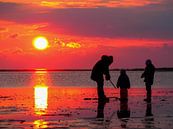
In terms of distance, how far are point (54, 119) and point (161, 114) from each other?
3.58m

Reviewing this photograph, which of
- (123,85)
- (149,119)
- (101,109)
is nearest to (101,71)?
(123,85)

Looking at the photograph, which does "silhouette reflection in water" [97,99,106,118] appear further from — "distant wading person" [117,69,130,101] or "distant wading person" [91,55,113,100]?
"distant wading person" [117,69,130,101]

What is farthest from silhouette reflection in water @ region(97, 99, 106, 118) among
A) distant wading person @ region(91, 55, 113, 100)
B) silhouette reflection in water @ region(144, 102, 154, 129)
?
silhouette reflection in water @ region(144, 102, 154, 129)

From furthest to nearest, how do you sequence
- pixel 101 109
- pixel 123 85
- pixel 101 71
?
pixel 123 85
pixel 101 71
pixel 101 109

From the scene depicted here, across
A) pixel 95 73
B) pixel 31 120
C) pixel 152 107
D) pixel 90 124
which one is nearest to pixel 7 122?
pixel 31 120

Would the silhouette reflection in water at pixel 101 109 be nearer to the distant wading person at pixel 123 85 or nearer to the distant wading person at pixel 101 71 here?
the distant wading person at pixel 101 71

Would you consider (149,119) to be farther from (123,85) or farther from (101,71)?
(123,85)

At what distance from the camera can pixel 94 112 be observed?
18.8m

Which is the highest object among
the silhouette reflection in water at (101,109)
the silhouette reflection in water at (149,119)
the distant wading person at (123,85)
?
the distant wading person at (123,85)

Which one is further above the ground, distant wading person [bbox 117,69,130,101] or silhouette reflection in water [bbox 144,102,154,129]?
distant wading person [bbox 117,69,130,101]

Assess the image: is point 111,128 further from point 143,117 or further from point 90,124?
point 143,117

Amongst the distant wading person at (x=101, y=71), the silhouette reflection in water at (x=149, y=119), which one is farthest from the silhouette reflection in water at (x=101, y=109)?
the silhouette reflection in water at (x=149, y=119)

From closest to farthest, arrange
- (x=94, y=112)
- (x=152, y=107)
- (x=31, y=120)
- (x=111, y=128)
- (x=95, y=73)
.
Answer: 1. (x=111, y=128)
2. (x=31, y=120)
3. (x=94, y=112)
4. (x=152, y=107)
5. (x=95, y=73)

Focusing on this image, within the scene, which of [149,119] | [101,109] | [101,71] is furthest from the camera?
[101,71]
